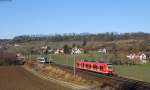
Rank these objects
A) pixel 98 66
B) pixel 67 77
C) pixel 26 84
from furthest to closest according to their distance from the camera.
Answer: pixel 98 66 → pixel 67 77 → pixel 26 84

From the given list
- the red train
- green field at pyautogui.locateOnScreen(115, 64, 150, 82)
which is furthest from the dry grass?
green field at pyautogui.locateOnScreen(115, 64, 150, 82)

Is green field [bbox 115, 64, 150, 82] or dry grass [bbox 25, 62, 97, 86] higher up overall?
dry grass [bbox 25, 62, 97, 86]

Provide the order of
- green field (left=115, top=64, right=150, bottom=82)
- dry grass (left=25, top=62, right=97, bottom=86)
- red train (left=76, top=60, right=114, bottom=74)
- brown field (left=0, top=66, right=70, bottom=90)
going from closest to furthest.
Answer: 1. brown field (left=0, top=66, right=70, bottom=90)
2. dry grass (left=25, top=62, right=97, bottom=86)
3. green field (left=115, top=64, right=150, bottom=82)
4. red train (left=76, top=60, right=114, bottom=74)

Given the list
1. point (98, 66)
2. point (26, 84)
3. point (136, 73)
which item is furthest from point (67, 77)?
point (136, 73)

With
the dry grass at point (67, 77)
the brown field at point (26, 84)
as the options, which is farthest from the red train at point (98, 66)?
the brown field at point (26, 84)

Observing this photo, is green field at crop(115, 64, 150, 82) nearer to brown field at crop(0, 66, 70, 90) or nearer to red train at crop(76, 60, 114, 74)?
red train at crop(76, 60, 114, 74)

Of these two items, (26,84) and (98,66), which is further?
(98,66)

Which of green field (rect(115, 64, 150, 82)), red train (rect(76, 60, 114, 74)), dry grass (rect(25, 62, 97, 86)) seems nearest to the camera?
dry grass (rect(25, 62, 97, 86))

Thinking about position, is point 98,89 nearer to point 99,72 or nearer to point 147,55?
point 99,72

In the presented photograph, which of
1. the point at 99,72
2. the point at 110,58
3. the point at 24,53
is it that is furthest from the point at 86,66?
the point at 24,53

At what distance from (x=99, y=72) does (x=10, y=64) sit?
4773 cm

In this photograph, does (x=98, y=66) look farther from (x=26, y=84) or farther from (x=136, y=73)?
(x=26, y=84)

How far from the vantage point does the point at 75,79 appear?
47219mm

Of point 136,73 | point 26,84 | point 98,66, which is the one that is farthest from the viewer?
point 136,73
